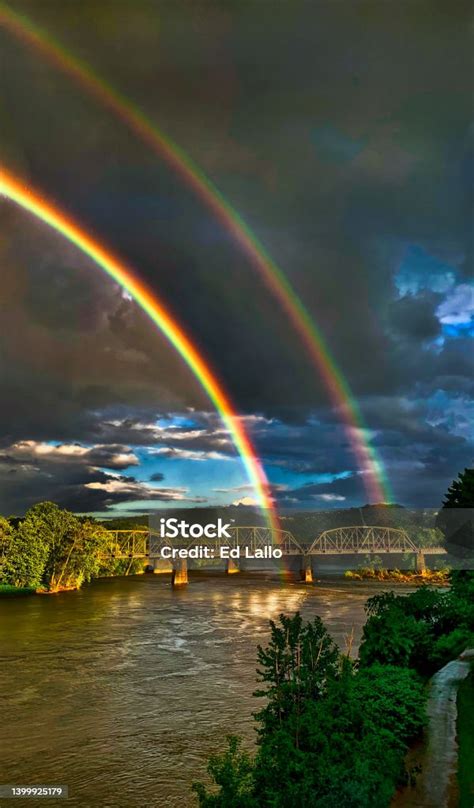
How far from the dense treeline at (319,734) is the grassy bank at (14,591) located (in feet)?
264

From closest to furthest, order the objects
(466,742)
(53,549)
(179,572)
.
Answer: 1. (466,742)
2. (53,549)
3. (179,572)

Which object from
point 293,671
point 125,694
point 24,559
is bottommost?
point 125,694

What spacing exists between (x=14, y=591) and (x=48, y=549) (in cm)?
792

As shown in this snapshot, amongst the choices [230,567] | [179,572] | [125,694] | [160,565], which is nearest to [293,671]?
[125,694]

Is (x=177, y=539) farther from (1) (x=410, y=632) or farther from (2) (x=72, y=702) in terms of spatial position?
(1) (x=410, y=632)

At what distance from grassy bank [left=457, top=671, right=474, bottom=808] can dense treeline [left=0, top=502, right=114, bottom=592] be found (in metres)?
83.1

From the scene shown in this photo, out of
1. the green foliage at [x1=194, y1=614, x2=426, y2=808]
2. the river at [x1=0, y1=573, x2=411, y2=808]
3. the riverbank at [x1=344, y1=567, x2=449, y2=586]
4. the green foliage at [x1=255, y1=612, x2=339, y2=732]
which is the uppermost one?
the green foliage at [x1=255, y1=612, x2=339, y2=732]

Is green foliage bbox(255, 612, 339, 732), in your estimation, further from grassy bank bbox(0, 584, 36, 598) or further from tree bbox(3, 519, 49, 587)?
tree bbox(3, 519, 49, 587)

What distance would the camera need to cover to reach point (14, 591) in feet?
294

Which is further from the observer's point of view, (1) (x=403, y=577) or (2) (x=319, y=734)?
(1) (x=403, y=577)

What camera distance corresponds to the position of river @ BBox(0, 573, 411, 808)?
1978cm

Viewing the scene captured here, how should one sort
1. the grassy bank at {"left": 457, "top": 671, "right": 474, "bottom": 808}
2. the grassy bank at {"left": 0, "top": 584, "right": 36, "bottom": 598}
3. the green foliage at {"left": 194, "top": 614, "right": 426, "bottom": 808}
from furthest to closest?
the grassy bank at {"left": 0, "top": 584, "right": 36, "bottom": 598}
the grassy bank at {"left": 457, "top": 671, "right": 474, "bottom": 808}
the green foliage at {"left": 194, "top": 614, "right": 426, "bottom": 808}

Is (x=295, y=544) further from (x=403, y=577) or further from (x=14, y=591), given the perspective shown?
(x=14, y=591)

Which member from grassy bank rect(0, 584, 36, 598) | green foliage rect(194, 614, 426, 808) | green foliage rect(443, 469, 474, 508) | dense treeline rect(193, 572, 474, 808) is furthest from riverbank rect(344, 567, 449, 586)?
green foliage rect(194, 614, 426, 808)
